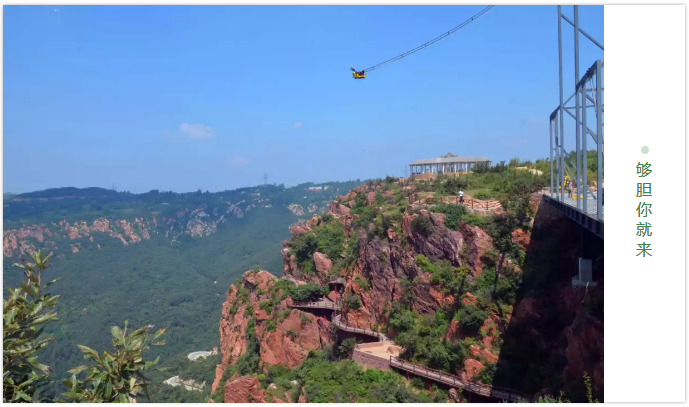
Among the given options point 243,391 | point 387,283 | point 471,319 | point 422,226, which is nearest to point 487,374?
point 471,319

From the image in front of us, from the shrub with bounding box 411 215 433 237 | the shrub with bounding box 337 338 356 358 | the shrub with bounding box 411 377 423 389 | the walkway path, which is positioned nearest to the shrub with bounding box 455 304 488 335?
the walkway path

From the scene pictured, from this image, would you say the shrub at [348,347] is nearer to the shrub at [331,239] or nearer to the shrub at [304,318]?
the shrub at [304,318]

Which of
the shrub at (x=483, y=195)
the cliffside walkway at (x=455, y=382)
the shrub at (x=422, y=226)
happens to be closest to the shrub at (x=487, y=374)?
the cliffside walkway at (x=455, y=382)

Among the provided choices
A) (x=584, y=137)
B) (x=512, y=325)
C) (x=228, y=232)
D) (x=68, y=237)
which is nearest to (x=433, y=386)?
(x=512, y=325)

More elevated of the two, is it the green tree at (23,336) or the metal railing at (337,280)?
the green tree at (23,336)

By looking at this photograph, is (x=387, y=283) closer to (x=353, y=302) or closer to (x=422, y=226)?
(x=353, y=302)

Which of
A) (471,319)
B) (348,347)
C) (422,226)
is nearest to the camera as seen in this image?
(471,319)

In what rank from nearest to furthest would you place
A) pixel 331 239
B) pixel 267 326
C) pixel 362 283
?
pixel 362 283 → pixel 267 326 → pixel 331 239
